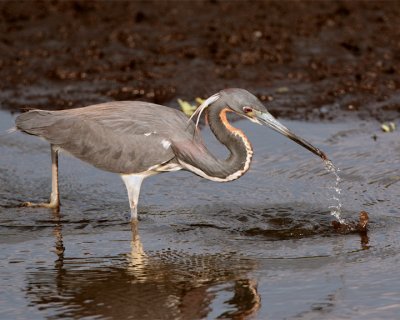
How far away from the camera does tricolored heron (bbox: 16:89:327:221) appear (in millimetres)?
8352

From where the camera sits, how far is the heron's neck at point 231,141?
8375 millimetres

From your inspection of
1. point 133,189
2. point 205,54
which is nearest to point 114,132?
point 133,189

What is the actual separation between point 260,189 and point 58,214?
6.06 feet

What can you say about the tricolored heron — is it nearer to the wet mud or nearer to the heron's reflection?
the wet mud

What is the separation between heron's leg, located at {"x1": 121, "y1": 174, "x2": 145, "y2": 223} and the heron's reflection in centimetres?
56

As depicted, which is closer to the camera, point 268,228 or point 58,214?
point 268,228

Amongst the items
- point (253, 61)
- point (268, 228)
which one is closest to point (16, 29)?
point (253, 61)

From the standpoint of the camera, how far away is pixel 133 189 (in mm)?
8703

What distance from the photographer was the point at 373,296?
6883mm

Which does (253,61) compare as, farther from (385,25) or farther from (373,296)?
(373,296)

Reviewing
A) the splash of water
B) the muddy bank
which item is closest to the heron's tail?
the splash of water

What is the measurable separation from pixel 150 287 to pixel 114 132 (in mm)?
2028

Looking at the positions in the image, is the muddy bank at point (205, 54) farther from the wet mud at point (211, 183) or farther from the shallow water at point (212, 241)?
the shallow water at point (212, 241)

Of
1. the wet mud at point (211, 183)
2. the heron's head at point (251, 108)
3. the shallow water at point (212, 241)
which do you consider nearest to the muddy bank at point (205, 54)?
the wet mud at point (211, 183)
